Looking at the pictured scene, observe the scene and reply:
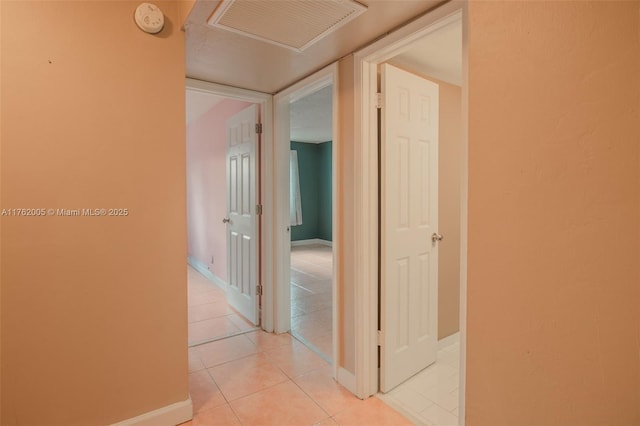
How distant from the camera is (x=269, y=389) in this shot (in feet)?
7.10

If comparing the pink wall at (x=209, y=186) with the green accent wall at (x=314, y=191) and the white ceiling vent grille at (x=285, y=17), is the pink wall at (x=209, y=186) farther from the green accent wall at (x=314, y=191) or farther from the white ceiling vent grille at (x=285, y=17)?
the green accent wall at (x=314, y=191)

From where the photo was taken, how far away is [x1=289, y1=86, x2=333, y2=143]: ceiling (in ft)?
13.1

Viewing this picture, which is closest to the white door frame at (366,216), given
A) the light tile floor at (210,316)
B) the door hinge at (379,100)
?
the door hinge at (379,100)

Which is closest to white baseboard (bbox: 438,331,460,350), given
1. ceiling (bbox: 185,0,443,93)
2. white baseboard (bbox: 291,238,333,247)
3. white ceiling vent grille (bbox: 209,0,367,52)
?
ceiling (bbox: 185,0,443,93)

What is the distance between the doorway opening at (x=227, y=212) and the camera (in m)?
3.00

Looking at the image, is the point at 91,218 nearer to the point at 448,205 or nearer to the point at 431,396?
the point at 431,396

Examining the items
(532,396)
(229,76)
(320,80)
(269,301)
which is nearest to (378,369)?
(269,301)

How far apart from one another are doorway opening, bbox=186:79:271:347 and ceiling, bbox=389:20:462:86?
1227 millimetres

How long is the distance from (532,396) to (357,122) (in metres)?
1.57

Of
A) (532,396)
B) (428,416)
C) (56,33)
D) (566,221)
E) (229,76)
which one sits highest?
(229,76)

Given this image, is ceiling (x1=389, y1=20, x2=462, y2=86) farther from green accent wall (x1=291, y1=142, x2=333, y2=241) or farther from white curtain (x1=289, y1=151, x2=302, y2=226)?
green accent wall (x1=291, y1=142, x2=333, y2=241)

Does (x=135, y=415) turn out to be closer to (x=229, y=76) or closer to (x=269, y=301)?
(x=269, y=301)

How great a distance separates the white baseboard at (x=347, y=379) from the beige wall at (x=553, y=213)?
1.35 metres

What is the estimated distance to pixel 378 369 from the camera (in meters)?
2.11
